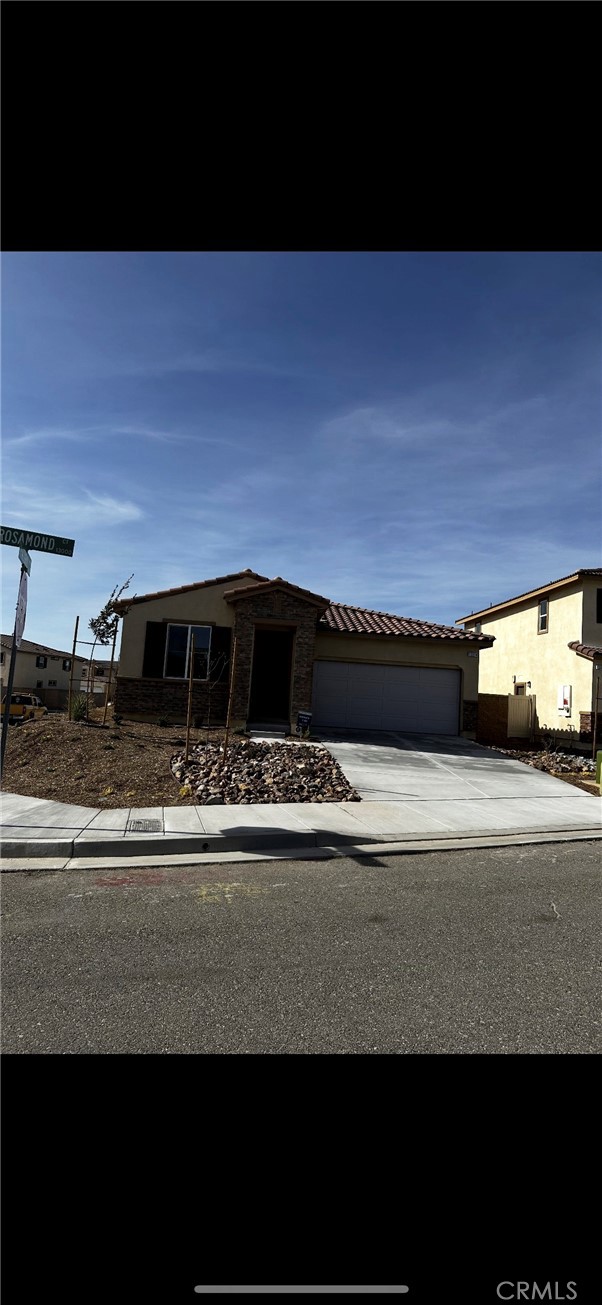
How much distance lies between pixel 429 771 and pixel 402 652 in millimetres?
6816

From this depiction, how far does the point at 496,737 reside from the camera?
23516 mm

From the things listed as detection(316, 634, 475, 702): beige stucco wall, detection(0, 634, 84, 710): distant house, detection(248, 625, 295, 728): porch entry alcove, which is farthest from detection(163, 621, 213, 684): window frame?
detection(0, 634, 84, 710): distant house

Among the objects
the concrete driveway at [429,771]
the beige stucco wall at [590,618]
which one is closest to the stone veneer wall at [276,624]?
the concrete driveway at [429,771]

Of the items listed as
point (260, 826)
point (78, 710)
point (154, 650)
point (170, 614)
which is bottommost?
point (260, 826)

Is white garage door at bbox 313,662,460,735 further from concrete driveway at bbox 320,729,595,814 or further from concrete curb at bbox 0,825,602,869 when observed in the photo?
concrete curb at bbox 0,825,602,869

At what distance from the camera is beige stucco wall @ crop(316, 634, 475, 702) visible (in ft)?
68.6

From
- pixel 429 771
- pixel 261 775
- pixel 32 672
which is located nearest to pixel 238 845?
pixel 261 775

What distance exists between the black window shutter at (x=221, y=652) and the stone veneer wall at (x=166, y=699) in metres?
0.35

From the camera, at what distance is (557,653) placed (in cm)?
2350

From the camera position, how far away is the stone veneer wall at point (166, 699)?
1862cm

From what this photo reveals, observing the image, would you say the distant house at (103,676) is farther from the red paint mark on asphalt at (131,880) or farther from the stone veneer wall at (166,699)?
the red paint mark on asphalt at (131,880)

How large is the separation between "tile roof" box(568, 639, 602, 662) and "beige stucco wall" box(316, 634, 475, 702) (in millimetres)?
3356

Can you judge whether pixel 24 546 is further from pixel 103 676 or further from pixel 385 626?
pixel 103 676

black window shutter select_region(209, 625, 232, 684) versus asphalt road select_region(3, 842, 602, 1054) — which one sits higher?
black window shutter select_region(209, 625, 232, 684)
